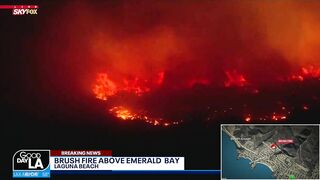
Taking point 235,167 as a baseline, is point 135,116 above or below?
above

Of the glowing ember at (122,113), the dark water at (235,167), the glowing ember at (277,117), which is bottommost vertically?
the dark water at (235,167)

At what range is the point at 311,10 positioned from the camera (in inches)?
287

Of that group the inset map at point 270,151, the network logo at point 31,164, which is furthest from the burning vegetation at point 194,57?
the network logo at point 31,164

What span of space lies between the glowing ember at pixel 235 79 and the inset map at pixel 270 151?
34 centimetres

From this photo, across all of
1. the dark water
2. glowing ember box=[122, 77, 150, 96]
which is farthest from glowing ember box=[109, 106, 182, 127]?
the dark water

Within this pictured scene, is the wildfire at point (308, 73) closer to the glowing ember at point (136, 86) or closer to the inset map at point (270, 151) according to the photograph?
the inset map at point (270, 151)

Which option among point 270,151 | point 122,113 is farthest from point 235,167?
point 122,113

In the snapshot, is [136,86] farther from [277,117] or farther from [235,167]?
[277,117]

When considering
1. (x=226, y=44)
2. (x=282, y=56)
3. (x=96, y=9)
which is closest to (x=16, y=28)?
(x=96, y=9)

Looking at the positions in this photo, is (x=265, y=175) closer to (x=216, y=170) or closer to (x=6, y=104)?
(x=216, y=170)

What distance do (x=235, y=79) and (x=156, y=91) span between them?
2.19 feet

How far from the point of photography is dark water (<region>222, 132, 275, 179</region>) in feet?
23.7

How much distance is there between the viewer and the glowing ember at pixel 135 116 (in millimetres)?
7266

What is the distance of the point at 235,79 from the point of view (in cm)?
728
